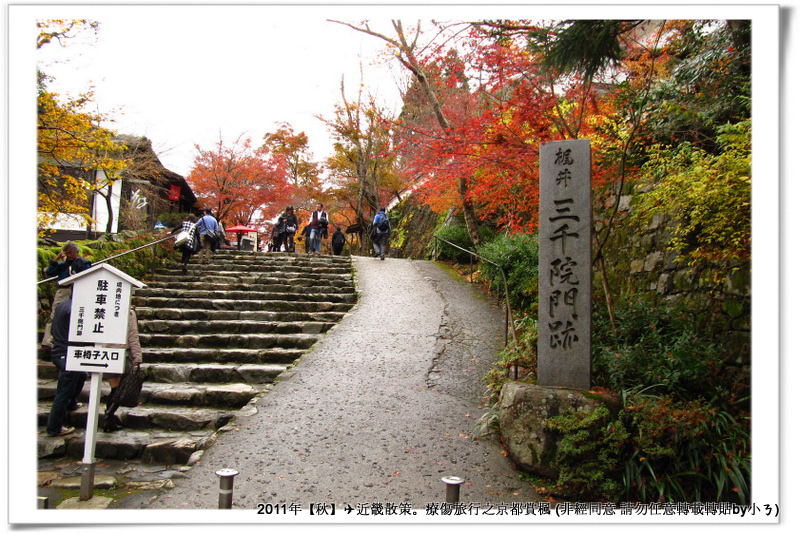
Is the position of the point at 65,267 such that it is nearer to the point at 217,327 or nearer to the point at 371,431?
the point at 217,327

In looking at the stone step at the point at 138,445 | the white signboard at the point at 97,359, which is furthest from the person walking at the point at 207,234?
the white signboard at the point at 97,359

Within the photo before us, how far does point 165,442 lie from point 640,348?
4981 millimetres

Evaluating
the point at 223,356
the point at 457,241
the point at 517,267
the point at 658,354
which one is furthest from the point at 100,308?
the point at 457,241

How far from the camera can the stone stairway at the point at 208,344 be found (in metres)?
5.09

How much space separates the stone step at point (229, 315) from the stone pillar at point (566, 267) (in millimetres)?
4940

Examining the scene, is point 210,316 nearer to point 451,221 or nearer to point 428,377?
point 428,377

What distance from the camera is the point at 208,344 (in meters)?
7.76

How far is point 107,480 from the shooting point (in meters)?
4.29

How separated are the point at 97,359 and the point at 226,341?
3.67 metres

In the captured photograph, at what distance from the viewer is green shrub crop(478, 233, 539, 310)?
29.1 feet

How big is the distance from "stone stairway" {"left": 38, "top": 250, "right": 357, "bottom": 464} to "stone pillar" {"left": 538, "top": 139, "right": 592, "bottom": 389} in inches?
136

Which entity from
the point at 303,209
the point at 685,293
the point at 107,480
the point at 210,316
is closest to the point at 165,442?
the point at 107,480

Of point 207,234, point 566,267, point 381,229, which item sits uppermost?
point 381,229

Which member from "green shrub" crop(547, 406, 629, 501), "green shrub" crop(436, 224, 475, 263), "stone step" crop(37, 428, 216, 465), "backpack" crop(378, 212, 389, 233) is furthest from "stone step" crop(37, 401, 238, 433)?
"backpack" crop(378, 212, 389, 233)
